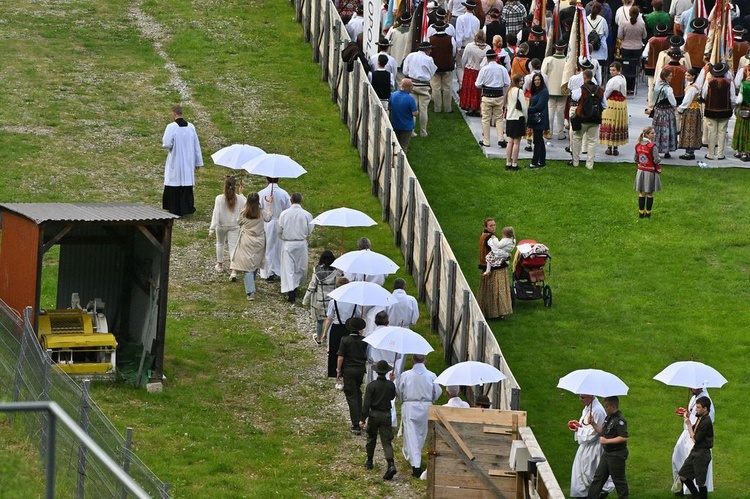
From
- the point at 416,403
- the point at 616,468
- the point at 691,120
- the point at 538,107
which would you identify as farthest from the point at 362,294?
the point at 691,120

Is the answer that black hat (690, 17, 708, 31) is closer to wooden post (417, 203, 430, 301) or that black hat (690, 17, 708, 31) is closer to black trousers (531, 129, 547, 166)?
black trousers (531, 129, 547, 166)

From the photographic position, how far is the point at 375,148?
2673 centimetres

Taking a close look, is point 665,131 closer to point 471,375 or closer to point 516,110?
point 516,110

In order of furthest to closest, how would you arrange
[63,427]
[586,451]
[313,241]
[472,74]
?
[472,74] → [313,241] → [586,451] → [63,427]

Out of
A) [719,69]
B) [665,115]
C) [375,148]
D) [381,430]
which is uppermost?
[719,69]

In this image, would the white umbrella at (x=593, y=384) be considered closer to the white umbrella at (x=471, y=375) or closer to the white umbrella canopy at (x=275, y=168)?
the white umbrella at (x=471, y=375)

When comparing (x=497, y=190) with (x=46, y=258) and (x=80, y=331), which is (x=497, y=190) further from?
(x=80, y=331)

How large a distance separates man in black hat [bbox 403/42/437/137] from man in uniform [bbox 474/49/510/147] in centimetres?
96

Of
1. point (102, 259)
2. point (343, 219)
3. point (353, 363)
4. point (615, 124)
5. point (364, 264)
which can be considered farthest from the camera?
point (615, 124)

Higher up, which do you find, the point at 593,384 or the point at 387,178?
the point at 387,178

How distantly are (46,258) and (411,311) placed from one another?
582 centimetres

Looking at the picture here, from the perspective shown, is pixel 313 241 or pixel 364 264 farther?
pixel 313 241

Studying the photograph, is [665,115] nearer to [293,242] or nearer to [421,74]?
[421,74]

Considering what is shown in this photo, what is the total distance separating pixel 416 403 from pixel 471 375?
0.78 metres
